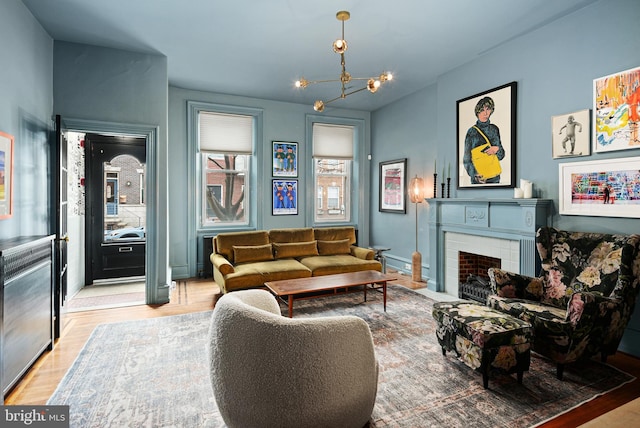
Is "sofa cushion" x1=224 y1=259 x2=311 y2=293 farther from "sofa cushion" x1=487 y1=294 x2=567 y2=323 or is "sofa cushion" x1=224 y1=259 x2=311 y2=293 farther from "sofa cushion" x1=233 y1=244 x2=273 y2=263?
"sofa cushion" x1=487 y1=294 x2=567 y2=323

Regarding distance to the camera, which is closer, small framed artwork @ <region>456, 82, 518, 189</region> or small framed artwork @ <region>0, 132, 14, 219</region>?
small framed artwork @ <region>0, 132, 14, 219</region>

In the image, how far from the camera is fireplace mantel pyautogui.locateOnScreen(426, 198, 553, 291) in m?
3.43

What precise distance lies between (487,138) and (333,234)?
2.68 m

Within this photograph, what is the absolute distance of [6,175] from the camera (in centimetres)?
265

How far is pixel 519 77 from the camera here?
12.2ft

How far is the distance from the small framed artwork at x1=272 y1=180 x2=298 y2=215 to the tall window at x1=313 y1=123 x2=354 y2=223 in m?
0.47

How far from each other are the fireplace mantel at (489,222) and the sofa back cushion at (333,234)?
4.48 ft

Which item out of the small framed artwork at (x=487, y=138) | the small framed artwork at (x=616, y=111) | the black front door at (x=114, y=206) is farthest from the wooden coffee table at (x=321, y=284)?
the black front door at (x=114, y=206)

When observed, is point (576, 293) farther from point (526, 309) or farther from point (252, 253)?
point (252, 253)

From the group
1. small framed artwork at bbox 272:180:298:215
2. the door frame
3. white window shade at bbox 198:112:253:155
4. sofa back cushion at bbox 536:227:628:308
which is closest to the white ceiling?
white window shade at bbox 198:112:253:155

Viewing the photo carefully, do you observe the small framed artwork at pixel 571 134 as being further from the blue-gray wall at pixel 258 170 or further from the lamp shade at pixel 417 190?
the blue-gray wall at pixel 258 170

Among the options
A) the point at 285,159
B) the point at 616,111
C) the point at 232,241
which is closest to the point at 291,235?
the point at 232,241

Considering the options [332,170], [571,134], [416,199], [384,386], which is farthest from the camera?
[332,170]

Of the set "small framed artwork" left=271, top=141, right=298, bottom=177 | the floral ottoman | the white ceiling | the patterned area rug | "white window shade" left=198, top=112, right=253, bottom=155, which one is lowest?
the patterned area rug
